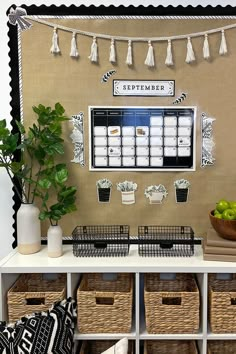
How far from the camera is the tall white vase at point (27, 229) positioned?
6.41 feet

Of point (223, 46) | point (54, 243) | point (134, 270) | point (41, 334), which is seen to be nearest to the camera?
point (41, 334)

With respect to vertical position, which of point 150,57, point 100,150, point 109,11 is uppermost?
point 109,11

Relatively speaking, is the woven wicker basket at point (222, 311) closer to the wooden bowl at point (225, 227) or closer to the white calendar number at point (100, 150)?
the wooden bowl at point (225, 227)

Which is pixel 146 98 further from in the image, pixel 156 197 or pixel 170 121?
pixel 156 197

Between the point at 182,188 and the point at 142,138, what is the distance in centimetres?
34

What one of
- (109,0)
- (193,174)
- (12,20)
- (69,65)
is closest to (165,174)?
(193,174)

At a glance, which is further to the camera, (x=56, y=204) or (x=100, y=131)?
(x=100, y=131)

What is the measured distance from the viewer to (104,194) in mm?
2133

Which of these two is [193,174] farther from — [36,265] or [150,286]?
[36,265]

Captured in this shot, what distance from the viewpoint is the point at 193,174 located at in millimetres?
2121

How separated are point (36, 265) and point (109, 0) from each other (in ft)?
4.60

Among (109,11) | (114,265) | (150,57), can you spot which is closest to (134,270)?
(114,265)

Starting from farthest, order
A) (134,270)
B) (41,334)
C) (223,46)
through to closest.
→ 1. (223,46)
2. (134,270)
3. (41,334)

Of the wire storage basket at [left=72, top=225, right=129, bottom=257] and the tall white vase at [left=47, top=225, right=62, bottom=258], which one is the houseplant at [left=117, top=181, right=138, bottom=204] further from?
the tall white vase at [left=47, top=225, right=62, bottom=258]
